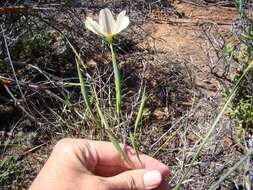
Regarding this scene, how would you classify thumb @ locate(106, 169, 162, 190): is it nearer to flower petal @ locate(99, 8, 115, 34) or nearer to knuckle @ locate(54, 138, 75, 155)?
knuckle @ locate(54, 138, 75, 155)

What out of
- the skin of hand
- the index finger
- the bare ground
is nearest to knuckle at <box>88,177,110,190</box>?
the skin of hand

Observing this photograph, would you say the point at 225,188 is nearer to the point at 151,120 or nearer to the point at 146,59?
the point at 151,120

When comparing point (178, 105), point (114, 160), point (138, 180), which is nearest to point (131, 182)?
point (138, 180)

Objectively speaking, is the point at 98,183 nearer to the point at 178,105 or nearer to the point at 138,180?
the point at 138,180

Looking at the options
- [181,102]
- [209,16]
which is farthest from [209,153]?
[209,16]

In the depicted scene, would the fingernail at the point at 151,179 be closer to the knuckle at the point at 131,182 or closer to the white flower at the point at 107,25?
the knuckle at the point at 131,182

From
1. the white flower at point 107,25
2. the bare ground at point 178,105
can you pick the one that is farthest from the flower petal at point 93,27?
the bare ground at point 178,105

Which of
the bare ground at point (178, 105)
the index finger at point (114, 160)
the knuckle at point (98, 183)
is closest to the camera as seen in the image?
the knuckle at point (98, 183)

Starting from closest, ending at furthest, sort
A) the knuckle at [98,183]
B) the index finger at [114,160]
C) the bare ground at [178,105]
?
the knuckle at [98,183], the index finger at [114,160], the bare ground at [178,105]
